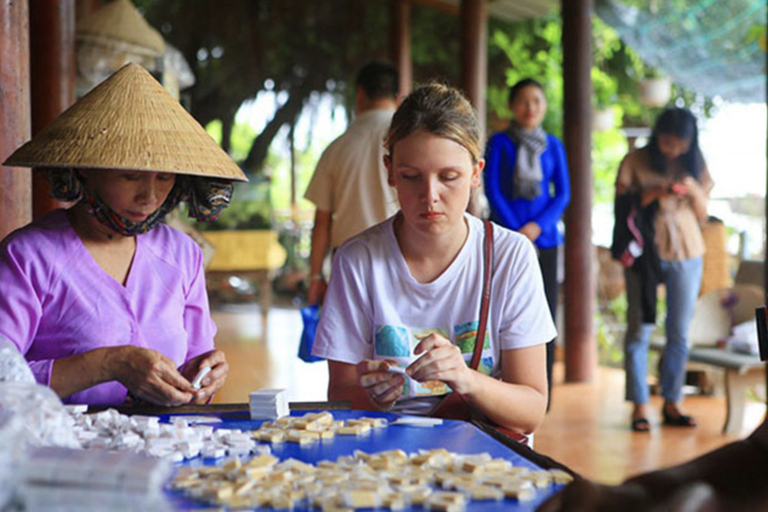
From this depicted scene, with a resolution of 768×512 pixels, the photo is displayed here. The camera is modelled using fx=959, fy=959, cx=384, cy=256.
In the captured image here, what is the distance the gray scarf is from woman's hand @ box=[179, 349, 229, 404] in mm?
3272

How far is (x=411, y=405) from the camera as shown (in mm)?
2082

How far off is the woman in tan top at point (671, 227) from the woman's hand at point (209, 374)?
364 centimetres

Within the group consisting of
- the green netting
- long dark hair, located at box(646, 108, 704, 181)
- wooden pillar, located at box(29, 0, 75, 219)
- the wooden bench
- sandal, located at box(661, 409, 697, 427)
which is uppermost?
the green netting

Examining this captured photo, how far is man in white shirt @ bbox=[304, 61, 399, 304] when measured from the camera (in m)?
4.12

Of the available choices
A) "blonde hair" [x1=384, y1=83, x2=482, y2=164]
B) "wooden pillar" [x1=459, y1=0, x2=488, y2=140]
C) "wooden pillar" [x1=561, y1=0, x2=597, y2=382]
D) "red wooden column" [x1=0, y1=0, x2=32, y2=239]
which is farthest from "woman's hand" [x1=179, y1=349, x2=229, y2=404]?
"wooden pillar" [x1=459, y1=0, x2=488, y2=140]

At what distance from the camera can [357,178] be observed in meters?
4.12

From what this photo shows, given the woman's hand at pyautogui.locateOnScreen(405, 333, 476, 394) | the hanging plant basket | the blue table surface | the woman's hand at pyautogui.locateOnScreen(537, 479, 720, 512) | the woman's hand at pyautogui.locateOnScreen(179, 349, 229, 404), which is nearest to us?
→ the woman's hand at pyautogui.locateOnScreen(537, 479, 720, 512)

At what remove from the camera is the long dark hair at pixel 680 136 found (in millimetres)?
5105

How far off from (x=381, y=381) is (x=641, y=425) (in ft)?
11.9

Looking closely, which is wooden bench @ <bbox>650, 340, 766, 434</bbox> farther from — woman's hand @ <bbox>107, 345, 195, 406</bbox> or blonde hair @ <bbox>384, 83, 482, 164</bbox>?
woman's hand @ <bbox>107, 345, 195, 406</bbox>

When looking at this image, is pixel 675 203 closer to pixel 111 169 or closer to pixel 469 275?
pixel 469 275

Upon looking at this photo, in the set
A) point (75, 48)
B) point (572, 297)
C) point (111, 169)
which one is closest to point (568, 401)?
point (572, 297)

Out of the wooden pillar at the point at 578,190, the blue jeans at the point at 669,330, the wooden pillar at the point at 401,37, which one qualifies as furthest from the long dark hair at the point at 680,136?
the wooden pillar at the point at 401,37

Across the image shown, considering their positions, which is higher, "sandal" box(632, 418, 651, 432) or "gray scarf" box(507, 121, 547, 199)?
"gray scarf" box(507, 121, 547, 199)
